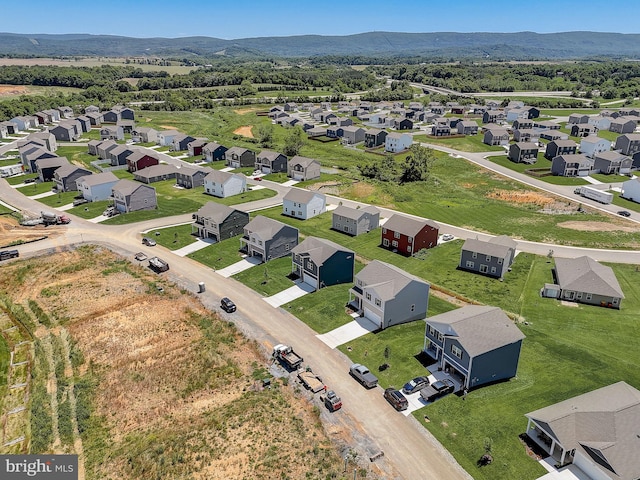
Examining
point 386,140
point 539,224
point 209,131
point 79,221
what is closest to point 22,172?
point 79,221

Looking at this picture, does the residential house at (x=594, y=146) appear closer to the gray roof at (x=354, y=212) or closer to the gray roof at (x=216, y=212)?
the gray roof at (x=354, y=212)

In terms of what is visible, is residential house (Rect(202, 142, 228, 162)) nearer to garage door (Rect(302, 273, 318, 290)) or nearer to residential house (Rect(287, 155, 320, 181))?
residential house (Rect(287, 155, 320, 181))

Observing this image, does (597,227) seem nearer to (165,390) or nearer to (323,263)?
(323,263)

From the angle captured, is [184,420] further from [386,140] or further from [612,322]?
[386,140]

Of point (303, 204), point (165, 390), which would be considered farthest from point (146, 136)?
point (165, 390)

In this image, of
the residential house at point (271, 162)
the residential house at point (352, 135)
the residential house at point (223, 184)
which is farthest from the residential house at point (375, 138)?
the residential house at point (223, 184)
